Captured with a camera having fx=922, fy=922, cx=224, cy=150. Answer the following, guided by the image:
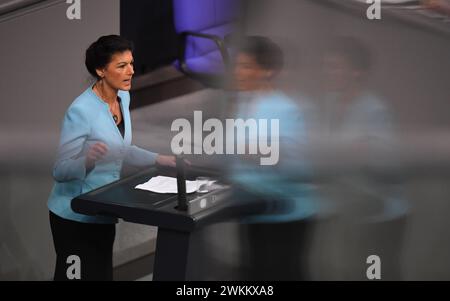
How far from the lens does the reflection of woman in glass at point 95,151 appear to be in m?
3.75

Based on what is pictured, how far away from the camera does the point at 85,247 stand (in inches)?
149

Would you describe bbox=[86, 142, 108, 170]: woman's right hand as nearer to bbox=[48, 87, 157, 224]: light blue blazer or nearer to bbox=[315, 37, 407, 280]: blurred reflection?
bbox=[48, 87, 157, 224]: light blue blazer

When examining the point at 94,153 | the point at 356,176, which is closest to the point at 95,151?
the point at 94,153

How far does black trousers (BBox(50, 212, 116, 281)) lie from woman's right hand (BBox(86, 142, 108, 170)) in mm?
246

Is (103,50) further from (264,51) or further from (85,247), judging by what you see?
(85,247)

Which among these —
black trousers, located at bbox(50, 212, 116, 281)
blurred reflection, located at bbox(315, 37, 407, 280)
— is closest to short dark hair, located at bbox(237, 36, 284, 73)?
blurred reflection, located at bbox(315, 37, 407, 280)

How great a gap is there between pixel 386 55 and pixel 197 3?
2.67 feet

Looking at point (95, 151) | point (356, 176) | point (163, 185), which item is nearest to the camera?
point (163, 185)

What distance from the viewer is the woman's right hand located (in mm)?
3742

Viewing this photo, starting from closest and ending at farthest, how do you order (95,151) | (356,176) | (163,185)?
1. (163,185)
2. (95,151)
3. (356,176)

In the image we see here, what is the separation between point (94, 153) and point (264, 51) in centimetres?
81

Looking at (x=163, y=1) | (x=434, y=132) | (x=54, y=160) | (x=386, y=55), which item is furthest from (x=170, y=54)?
(x=434, y=132)

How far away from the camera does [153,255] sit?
3.93m
